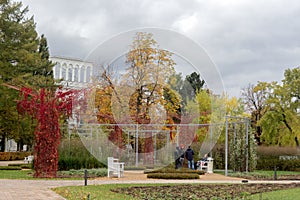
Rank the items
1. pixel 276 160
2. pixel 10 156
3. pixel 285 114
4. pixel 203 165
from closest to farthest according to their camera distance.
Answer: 1. pixel 203 165
2. pixel 276 160
3. pixel 285 114
4. pixel 10 156

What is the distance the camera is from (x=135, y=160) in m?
22.3

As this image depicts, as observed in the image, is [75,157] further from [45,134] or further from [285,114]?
[285,114]

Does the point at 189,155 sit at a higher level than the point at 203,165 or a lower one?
higher

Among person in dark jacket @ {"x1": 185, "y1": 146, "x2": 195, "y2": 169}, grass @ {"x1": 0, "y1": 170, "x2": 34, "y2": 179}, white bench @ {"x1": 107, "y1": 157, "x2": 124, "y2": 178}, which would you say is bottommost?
grass @ {"x1": 0, "y1": 170, "x2": 34, "y2": 179}

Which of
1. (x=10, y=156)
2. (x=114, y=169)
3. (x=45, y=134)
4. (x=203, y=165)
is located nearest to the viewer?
(x=45, y=134)

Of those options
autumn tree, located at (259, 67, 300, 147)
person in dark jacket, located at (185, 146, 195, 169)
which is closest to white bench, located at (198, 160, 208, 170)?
person in dark jacket, located at (185, 146, 195, 169)

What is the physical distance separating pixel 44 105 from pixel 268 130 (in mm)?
18375

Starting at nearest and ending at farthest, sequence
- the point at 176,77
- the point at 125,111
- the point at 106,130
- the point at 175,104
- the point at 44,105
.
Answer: the point at 44,105 → the point at 176,77 → the point at 175,104 → the point at 125,111 → the point at 106,130

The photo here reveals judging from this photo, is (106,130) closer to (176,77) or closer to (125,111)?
(125,111)

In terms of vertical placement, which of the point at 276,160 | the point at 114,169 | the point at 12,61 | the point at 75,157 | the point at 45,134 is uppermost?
the point at 12,61

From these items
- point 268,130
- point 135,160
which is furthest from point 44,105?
point 268,130

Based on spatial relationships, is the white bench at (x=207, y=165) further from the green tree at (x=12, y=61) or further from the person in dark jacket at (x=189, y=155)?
the green tree at (x=12, y=61)

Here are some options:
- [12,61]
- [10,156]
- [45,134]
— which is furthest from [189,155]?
[10,156]

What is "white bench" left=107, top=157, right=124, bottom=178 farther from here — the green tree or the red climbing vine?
the green tree
